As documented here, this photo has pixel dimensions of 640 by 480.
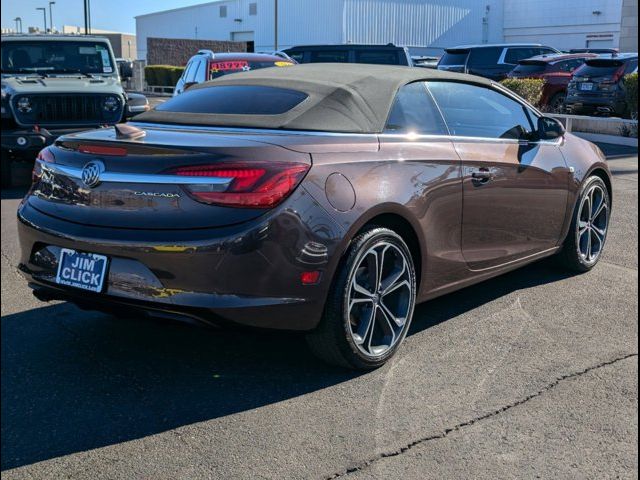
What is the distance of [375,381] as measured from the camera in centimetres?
384

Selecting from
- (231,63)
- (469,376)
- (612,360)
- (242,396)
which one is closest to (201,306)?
(242,396)

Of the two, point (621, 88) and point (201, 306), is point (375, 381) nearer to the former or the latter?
point (201, 306)

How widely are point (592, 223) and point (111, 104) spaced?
7054mm

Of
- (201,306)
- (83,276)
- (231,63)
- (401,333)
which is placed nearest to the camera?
(201,306)

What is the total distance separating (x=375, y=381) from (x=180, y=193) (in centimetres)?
133

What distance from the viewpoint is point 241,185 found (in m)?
3.47

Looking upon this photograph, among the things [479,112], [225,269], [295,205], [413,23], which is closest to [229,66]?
[479,112]

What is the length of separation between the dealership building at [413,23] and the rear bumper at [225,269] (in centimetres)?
3250

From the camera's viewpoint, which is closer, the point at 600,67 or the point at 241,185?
the point at 241,185

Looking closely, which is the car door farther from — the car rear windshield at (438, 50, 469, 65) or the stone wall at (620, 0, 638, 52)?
the stone wall at (620, 0, 638, 52)

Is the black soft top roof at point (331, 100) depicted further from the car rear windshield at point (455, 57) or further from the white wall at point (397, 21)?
the white wall at point (397, 21)

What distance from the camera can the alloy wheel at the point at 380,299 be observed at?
3.90 meters

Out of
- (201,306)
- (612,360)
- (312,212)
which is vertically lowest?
(612,360)

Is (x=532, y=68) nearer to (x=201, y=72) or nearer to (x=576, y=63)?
(x=576, y=63)
